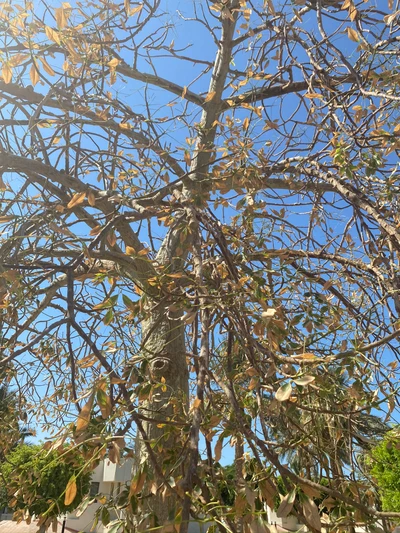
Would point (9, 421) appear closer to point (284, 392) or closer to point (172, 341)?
point (172, 341)

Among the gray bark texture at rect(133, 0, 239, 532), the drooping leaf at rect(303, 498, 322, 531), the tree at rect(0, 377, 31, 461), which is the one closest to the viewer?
the drooping leaf at rect(303, 498, 322, 531)

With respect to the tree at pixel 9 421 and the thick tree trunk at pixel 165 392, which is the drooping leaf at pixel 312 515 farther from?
the tree at pixel 9 421

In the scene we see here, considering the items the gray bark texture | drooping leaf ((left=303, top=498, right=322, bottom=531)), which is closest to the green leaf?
drooping leaf ((left=303, top=498, right=322, bottom=531))

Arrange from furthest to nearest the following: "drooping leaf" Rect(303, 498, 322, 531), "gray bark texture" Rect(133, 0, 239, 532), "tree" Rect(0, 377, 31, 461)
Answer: "tree" Rect(0, 377, 31, 461) < "gray bark texture" Rect(133, 0, 239, 532) < "drooping leaf" Rect(303, 498, 322, 531)

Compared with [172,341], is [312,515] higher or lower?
lower

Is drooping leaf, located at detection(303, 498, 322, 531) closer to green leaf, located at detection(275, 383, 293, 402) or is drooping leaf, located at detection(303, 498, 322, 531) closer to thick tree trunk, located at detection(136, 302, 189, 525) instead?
green leaf, located at detection(275, 383, 293, 402)

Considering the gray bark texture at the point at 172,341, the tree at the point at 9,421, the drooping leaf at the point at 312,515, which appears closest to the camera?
the drooping leaf at the point at 312,515

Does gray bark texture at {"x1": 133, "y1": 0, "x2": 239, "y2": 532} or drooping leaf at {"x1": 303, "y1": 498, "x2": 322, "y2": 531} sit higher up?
gray bark texture at {"x1": 133, "y1": 0, "x2": 239, "y2": 532}

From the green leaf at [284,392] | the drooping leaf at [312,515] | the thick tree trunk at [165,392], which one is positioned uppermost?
the thick tree trunk at [165,392]

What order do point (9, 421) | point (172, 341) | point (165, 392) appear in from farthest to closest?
point (9, 421) → point (165, 392) → point (172, 341)

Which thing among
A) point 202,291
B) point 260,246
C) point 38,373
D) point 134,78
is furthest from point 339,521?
point 134,78

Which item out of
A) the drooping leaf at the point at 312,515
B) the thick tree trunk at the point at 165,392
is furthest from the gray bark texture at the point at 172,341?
the drooping leaf at the point at 312,515

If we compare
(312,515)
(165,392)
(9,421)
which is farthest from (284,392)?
(9,421)

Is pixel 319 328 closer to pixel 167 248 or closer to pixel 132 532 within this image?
pixel 132 532
